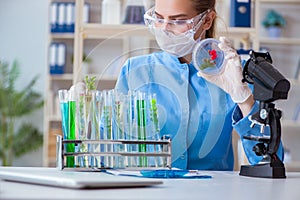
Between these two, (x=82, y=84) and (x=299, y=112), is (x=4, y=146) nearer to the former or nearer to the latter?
(x=299, y=112)

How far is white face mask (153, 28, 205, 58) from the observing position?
1436 mm

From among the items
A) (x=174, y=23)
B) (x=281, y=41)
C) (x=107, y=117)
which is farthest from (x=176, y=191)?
(x=281, y=41)

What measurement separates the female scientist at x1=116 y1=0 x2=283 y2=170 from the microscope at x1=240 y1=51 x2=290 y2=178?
4.4 inches

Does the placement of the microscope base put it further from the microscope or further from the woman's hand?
the woman's hand

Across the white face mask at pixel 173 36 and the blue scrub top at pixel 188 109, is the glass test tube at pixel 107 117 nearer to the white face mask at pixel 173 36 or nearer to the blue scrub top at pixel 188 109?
the blue scrub top at pixel 188 109

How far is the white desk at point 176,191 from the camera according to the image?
711 mm

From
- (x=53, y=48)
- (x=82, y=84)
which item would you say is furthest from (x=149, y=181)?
(x=53, y=48)

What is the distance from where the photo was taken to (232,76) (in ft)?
4.46

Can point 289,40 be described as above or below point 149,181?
above

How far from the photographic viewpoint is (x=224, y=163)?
1.62 meters

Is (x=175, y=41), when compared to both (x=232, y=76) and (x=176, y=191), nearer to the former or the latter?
(x=232, y=76)

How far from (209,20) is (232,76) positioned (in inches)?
9.6

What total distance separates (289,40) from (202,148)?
333 centimetres

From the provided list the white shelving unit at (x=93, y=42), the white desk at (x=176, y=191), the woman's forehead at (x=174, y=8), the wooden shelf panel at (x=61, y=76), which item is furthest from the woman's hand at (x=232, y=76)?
the wooden shelf panel at (x=61, y=76)
